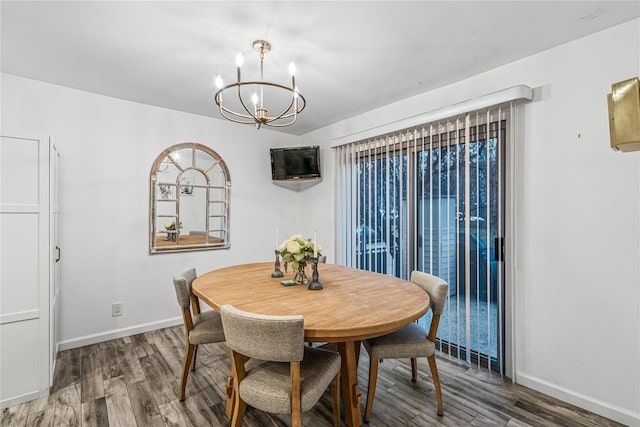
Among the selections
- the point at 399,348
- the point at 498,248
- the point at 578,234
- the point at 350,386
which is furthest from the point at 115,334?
the point at 578,234

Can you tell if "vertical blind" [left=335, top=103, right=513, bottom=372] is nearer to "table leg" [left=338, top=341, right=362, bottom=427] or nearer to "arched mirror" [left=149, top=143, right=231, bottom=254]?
"table leg" [left=338, top=341, right=362, bottom=427]

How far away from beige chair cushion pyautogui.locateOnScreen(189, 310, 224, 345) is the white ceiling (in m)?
1.99

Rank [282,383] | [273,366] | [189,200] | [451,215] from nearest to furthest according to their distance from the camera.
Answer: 1. [282,383]
2. [273,366]
3. [451,215]
4. [189,200]

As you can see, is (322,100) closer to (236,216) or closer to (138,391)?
(236,216)

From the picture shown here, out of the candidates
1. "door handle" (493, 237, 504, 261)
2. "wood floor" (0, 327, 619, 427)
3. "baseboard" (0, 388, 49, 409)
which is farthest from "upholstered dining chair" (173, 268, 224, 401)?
"door handle" (493, 237, 504, 261)

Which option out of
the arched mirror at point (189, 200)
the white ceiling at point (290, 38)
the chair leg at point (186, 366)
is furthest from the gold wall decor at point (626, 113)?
the arched mirror at point (189, 200)

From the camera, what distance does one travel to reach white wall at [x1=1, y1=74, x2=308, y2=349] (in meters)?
2.94

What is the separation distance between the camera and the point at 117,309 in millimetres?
Result: 3232

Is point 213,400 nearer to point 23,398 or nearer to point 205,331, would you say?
point 205,331

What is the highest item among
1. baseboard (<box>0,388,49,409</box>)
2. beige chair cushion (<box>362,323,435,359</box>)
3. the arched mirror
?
the arched mirror

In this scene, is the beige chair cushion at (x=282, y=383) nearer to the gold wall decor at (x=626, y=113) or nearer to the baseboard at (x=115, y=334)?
the gold wall decor at (x=626, y=113)

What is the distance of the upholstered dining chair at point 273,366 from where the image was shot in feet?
4.46

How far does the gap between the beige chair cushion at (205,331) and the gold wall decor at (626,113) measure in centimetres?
231

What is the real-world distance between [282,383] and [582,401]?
2073 mm
